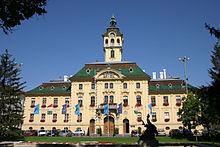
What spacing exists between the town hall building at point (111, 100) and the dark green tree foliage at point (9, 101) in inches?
725

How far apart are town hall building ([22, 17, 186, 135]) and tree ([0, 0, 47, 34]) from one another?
36308 millimetres

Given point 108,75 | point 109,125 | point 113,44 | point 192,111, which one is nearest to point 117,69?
point 108,75

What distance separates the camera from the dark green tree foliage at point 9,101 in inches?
1126

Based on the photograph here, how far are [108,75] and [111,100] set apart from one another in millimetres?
5593

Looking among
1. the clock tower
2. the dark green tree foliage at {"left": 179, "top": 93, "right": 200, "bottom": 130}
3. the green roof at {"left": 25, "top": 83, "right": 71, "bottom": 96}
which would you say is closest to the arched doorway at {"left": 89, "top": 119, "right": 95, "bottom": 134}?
the green roof at {"left": 25, "top": 83, "right": 71, "bottom": 96}

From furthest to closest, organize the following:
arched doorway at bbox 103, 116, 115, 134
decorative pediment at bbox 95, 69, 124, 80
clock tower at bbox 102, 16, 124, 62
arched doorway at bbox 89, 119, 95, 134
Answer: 1. clock tower at bbox 102, 16, 124, 62
2. decorative pediment at bbox 95, 69, 124, 80
3. arched doorway at bbox 89, 119, 95, 134
4. arched doorway at bbox 103, 116, 115, 134

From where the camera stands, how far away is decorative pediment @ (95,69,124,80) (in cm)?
5028

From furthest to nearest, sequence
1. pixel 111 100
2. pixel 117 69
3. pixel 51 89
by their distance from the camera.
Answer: pixel 51 89 → pixel 117 69 → pixel 111 100

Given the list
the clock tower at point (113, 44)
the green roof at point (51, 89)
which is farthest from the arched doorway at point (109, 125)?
the clock tower at point (113, 44)

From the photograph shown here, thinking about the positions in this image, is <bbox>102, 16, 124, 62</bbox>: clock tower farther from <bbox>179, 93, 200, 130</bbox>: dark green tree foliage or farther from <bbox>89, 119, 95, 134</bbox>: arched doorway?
<bbox>179, 93, 200, 130</bbox>: dark green tree foliage

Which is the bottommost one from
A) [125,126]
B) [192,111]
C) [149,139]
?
[125,126]

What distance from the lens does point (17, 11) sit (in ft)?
39.5

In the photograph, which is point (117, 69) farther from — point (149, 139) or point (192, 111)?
point (149, 139)

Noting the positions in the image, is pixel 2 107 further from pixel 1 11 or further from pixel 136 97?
pixel 136 97
